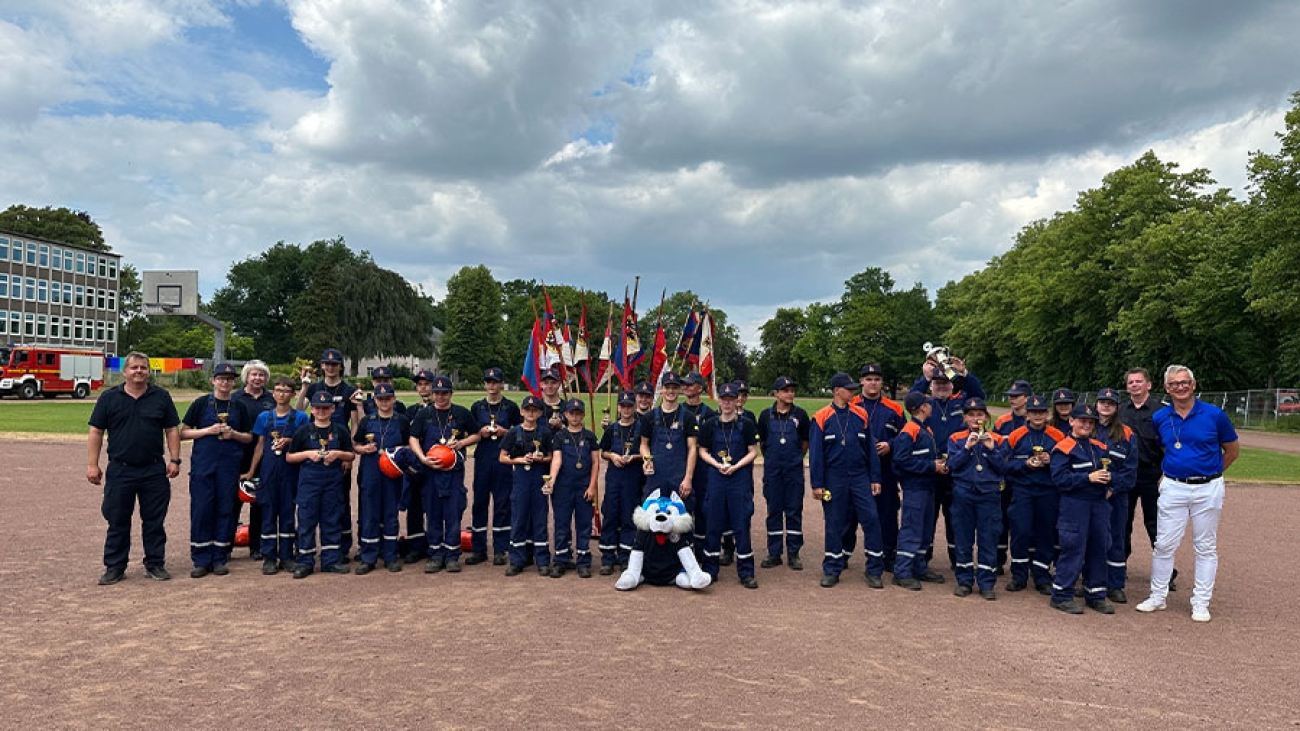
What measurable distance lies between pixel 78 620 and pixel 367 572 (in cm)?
242

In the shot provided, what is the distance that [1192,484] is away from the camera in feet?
23.0

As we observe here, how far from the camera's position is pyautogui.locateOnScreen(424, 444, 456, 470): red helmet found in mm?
8148

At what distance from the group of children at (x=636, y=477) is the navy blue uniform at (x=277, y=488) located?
0.05 ft

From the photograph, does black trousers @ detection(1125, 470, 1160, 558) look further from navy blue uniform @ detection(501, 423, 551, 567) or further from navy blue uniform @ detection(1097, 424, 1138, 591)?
navy blue uniform @ detection(501, 423, 551, 567)

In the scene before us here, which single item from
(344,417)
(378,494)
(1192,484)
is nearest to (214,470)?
(344,417)

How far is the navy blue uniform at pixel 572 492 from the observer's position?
8.15m

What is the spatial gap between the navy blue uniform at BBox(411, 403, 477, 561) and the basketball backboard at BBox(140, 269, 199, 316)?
60682 millimetres

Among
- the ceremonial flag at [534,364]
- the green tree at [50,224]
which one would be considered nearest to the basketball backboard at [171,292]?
the green tree at [50,224]

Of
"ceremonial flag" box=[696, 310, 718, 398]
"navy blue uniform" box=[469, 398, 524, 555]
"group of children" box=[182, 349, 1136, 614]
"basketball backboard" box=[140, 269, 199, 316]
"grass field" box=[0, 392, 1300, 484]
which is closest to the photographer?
"group of children" box=[182, 349, 1136, 614]

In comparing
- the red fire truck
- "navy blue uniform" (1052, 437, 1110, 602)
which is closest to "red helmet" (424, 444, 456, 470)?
"navy blue uniform" (1052, 437, 1110, 602)

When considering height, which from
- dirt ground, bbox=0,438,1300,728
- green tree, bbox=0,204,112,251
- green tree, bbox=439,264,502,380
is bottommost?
dirt ground, bbox=0,438,1300,728

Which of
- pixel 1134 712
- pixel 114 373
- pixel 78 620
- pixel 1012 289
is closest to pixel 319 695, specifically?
pixel 78 620

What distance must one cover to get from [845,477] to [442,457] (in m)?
4.14

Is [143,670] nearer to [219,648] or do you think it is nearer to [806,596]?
[219,648]
